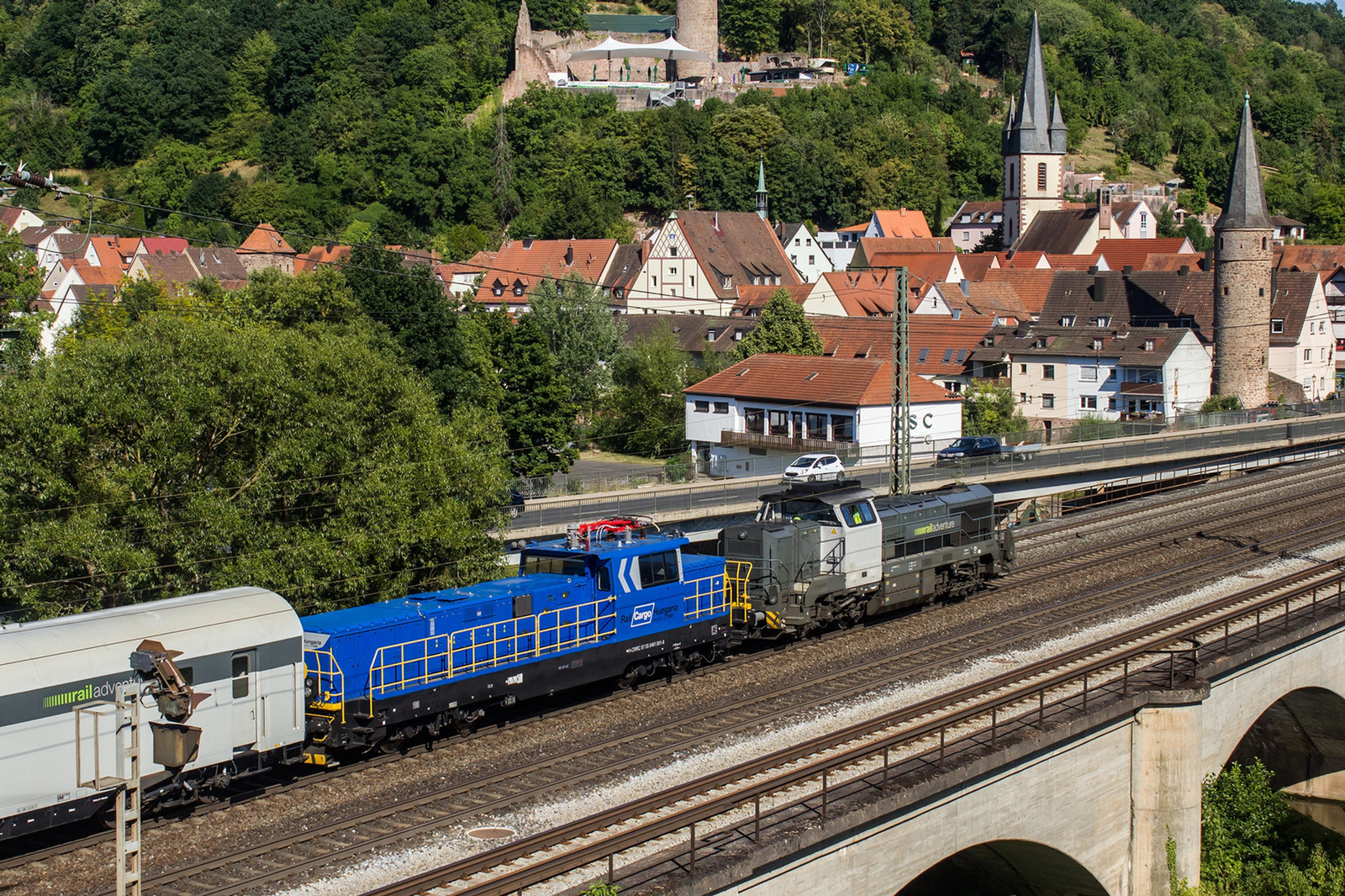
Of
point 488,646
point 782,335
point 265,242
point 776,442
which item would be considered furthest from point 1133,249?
point 488,646

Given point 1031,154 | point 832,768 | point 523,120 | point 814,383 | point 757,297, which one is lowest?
point 832,768

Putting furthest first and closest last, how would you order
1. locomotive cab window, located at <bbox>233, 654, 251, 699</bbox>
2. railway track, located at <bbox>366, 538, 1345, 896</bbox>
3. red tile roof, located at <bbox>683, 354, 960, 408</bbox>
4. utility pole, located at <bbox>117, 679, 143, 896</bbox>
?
red tile roof, located at <bbox>683, 354, 960, 408</bbox> < locomotive cab window, located at <bbox>233, 654, 251, 699</bbox> < railway track, located at <bbox>366, 538, 1345, 896</bbox> < utility pole, located at <bbox>117, 679, 143, 896</bbox>

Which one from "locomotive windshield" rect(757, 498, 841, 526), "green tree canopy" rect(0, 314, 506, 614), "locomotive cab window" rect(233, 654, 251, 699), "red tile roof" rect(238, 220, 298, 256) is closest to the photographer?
"locomotive cab window" rect(233, 654, 251, 699)

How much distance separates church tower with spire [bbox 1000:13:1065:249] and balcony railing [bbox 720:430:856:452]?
74.0 meters

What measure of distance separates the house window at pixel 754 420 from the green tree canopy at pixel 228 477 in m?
27.6

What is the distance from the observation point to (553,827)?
53.4 feet

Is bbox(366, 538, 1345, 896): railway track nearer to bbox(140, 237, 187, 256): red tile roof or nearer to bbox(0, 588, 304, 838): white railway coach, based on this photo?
bbox(0, 588, 304, 838): white railway coach

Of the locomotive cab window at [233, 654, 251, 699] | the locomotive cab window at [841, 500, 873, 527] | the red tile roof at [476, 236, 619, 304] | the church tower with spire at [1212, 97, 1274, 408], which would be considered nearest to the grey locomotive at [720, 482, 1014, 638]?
the locomotive cab window at [841, 500, 873, 527]

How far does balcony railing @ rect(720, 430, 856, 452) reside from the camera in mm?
52031

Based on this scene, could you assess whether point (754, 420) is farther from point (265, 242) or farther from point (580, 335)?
point (265, 242)

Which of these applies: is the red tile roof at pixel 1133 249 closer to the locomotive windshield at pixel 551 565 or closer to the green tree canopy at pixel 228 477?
the green tree canopy at pixel 228 477

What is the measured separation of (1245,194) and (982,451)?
3398cm

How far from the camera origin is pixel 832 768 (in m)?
16.5

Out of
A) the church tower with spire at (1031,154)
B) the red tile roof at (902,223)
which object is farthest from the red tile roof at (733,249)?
the church tower with spire at (1031,154)
